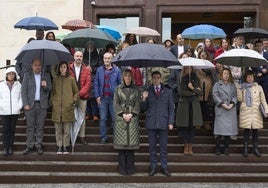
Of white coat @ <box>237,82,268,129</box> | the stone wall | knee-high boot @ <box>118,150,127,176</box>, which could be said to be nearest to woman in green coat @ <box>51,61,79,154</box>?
knee-high boot @ <box>118,150,127,176</box>

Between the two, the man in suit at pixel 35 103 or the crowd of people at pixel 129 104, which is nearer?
the crowd of people at pixel 129 104

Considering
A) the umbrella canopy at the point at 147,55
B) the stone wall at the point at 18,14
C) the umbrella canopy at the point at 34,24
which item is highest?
the stone wall at the point at 18,14

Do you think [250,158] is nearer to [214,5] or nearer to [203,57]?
[203,57]

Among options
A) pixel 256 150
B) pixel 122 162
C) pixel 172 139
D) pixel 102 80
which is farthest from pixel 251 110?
pixel 102 80

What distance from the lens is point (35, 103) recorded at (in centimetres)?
1025

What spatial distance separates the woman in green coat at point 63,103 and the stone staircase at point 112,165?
0.42 meters

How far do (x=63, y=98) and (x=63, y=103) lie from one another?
0.10m

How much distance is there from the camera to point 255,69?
1240cm

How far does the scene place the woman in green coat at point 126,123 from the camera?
31.3 ft

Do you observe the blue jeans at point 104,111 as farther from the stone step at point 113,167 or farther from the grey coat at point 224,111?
the grey coat at point 224,111

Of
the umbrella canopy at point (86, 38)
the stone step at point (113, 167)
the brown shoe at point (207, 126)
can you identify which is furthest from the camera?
the brown shoe at point (207, 126)

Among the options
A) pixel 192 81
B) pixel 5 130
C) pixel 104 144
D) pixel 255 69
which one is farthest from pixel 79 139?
pixel 255 69

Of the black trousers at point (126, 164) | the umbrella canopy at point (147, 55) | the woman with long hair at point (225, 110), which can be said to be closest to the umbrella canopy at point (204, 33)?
the woman with long hair at point (225, 110)

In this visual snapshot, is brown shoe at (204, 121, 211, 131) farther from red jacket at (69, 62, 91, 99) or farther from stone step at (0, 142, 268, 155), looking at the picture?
red jacket at (69, 62, 91, 99)
